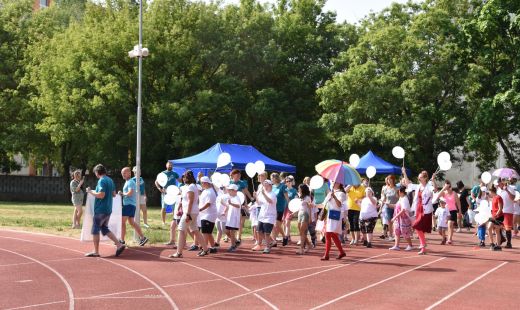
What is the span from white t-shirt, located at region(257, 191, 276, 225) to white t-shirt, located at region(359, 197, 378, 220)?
10.7 ft

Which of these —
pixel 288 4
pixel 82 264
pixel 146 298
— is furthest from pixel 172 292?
pixel 288 4

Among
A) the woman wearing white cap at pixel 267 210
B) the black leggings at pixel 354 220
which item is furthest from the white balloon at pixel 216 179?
the black leggings at pixel 354 220

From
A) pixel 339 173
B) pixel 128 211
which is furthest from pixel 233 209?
pixel 339 173

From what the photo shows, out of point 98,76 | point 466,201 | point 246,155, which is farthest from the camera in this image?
point 98,76

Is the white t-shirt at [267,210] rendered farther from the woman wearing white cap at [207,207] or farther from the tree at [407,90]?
the tree at [407,90]

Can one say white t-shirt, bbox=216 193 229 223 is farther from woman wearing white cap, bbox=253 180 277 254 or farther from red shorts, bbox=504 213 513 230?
red shorts, bbox=504 213 513 230

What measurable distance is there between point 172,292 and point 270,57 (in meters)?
30.9

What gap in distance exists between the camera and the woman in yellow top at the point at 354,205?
17.4 metres

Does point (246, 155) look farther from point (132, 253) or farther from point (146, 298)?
point (146, 298)

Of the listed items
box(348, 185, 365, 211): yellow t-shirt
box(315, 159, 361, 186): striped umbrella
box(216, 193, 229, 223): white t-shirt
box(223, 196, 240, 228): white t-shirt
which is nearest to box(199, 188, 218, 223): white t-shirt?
box(223, 196, 240, 228): white t-shirt

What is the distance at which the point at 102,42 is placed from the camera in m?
38.9

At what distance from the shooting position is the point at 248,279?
1120 cm

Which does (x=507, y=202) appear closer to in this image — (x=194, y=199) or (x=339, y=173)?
(x=339, y=173)

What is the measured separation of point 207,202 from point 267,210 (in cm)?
153
